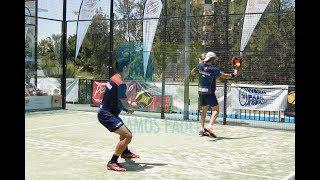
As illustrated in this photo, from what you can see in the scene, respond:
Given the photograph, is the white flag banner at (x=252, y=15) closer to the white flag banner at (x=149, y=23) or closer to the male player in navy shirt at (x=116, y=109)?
the white flag banner at (x=149, y=23)

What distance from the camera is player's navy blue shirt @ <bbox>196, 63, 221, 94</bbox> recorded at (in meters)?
10.1

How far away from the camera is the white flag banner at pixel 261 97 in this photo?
13.0m

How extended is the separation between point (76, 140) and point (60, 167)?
2.97 meters

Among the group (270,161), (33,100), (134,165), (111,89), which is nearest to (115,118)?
(111,89)

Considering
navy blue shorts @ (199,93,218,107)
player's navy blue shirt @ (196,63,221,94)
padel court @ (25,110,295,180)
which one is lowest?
padel court @ (25,110,295,180)

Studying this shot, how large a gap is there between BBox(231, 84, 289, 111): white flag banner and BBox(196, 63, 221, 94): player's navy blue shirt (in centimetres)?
346

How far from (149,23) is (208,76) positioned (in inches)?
208

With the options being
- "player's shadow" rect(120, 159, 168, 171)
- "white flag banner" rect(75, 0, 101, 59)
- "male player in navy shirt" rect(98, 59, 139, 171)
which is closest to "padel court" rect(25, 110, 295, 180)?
"player's shadow" rect(120, 159, 168, 171)

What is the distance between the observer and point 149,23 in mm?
14750

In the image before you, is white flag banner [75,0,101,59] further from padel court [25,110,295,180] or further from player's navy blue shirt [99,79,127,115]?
player's navy blue shirt [99,79,127,115]

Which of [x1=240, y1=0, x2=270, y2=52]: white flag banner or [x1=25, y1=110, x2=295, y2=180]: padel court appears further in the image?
[x1=240, y1=0, x2=270, y2=52]: white flag banner
